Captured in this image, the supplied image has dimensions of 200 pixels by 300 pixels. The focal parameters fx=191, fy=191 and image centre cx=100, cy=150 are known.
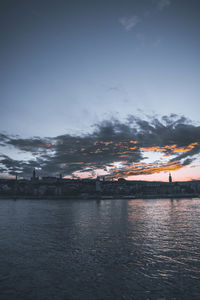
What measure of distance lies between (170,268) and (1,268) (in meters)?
13.5

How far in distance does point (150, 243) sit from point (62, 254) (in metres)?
10.7

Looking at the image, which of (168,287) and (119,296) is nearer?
(119,296)

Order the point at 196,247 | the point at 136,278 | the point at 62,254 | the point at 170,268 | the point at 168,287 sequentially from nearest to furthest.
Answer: the point at 168,287
the point at 136,278
the point at 170,268
the point at 62,254
the point at 196,247

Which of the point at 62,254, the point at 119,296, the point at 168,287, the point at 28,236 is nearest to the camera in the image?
the point at 119,296

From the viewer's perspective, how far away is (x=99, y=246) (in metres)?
21.8

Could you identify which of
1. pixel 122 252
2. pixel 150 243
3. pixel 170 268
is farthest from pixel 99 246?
pixel 170 268

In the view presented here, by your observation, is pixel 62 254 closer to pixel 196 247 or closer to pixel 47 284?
pixel 47 284

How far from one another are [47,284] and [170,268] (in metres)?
9.45

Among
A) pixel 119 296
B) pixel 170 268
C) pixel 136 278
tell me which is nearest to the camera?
pixel 119 296

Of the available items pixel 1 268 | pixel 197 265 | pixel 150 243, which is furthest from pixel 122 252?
pixel 1 268

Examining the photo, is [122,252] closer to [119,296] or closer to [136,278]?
[136,278]

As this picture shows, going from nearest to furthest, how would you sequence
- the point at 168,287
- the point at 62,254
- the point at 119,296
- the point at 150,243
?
1. the point at 119,296
2. the point at 168,287
3. the point at 62,254
4. the point at 150,243

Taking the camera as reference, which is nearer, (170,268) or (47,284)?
(47,284)

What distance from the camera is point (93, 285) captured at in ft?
41.0
